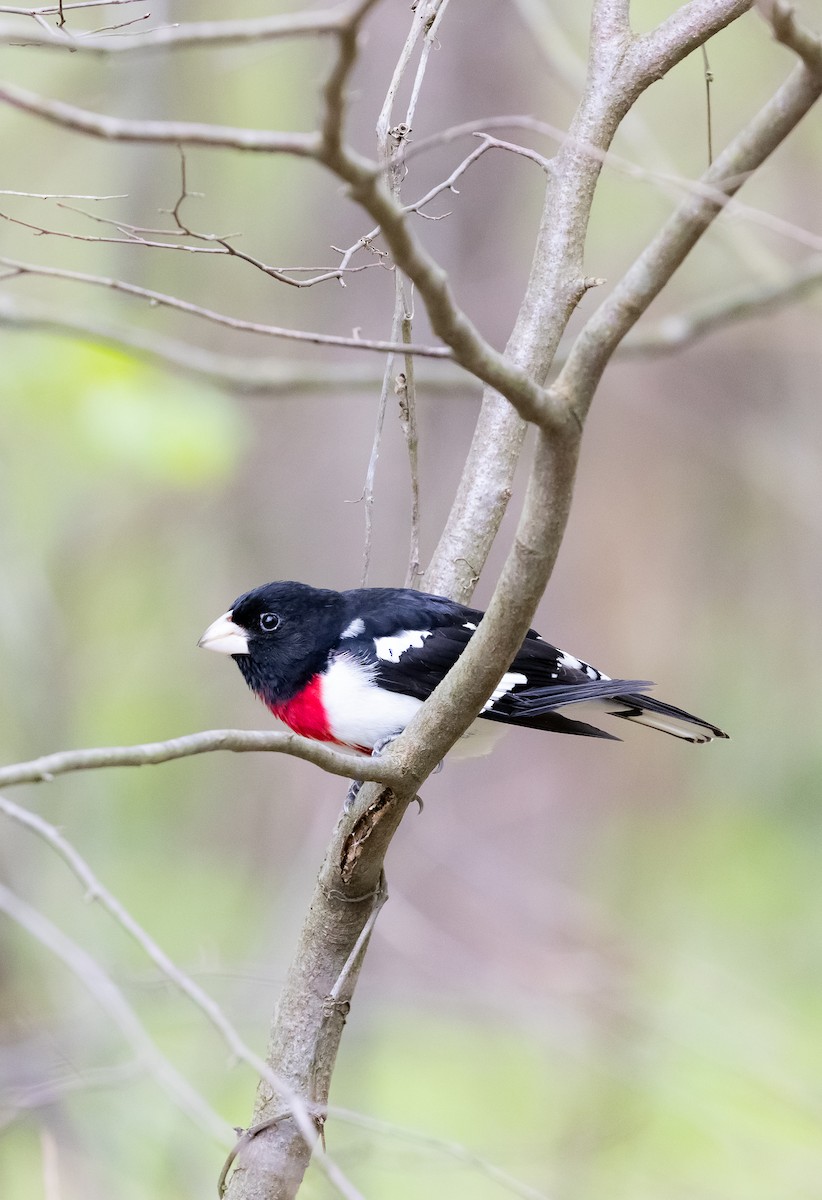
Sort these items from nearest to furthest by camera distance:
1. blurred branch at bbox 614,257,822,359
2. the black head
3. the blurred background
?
blurred branch at bbox 614,257,822,359 → the black head → the blurred background

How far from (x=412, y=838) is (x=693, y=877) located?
9.88 ft

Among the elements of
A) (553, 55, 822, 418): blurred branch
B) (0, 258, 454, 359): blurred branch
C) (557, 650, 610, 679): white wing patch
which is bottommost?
(557, 650, 610, 679): white wing patch

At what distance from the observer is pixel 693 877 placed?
301 inches

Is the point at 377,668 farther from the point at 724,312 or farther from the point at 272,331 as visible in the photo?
the point at 272,331

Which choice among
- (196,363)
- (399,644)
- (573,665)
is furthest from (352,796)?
(196,363)

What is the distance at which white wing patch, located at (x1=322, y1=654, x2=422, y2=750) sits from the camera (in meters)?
2.80

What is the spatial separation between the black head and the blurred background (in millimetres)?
718

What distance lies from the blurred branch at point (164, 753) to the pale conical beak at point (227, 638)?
150 cm

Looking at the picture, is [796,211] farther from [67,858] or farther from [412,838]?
[67,858]

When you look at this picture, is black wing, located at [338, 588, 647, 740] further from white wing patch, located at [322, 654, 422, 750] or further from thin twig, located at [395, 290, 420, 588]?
thin twig, located at [395, 290, 420, 588]

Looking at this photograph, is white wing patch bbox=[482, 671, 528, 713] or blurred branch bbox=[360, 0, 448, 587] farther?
white wing patch bbox=[482, 671, 528, 713]

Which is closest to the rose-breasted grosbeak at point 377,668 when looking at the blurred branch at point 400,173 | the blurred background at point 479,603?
the blurred branch at point 400,173

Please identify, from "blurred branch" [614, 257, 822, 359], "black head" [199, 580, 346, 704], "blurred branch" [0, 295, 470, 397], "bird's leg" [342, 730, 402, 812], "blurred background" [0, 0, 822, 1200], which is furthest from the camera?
"blurred background" [0, 0, 822, 1200]

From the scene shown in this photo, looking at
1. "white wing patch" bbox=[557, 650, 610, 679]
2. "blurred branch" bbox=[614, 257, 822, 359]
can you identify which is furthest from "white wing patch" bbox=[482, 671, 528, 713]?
"blurred branch" bbox=[614, 257, 822, 359]
